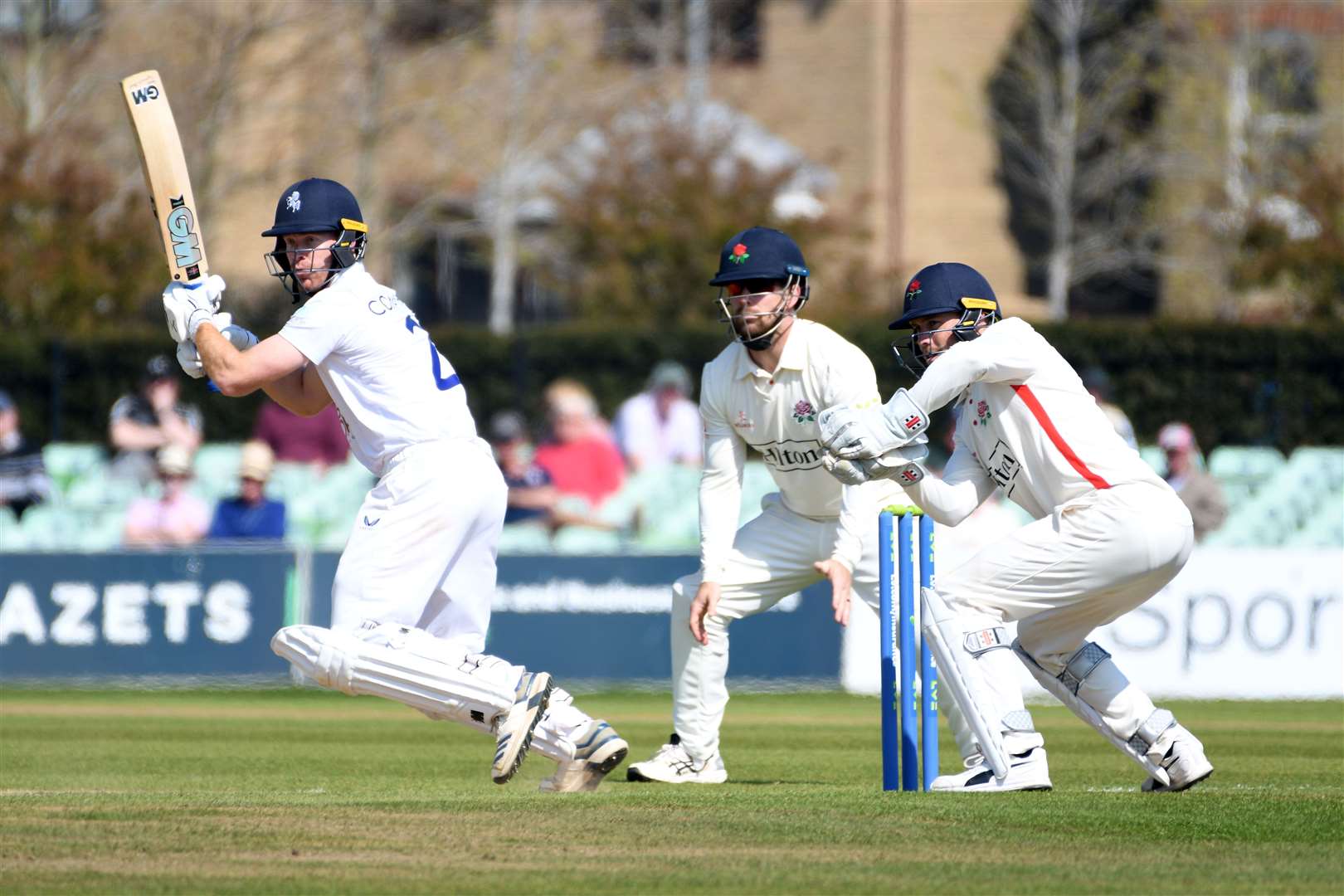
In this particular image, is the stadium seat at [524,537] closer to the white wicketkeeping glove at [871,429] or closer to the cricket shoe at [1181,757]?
the cricket shoe at [1181,757]

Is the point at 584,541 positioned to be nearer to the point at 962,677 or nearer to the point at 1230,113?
the point at 962,677

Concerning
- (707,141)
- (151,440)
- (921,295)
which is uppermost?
(707,141)

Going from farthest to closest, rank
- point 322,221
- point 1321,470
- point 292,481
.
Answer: point 1321,470 < point 292,481 < point 322,221

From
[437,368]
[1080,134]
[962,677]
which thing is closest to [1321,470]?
[962,677]

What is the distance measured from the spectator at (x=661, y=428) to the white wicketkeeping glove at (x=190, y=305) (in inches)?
352

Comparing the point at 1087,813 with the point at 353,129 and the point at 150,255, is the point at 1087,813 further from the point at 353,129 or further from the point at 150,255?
the point at 353,129

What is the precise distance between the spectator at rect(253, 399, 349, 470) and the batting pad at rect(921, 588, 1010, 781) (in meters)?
9.60

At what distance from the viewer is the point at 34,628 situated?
41.8 feet

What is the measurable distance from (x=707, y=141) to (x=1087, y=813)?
19364 mm

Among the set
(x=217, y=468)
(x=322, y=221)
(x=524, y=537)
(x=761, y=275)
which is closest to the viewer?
(x=322, y=221)

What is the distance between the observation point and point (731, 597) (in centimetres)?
754

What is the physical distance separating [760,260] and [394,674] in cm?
204

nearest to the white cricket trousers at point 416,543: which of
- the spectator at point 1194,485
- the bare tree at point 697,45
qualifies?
the spectator at point 1194,485

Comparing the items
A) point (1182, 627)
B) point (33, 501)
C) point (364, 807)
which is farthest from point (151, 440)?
point (364, 807)
